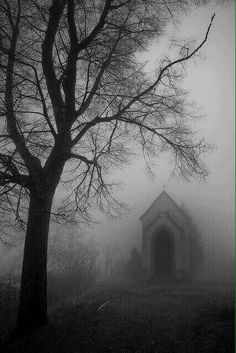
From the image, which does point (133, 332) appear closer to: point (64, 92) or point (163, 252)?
point (64, 92)

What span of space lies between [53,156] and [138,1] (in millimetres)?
5227

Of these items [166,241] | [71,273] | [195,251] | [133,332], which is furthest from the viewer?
[195,251]

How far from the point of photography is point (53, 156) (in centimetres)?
720

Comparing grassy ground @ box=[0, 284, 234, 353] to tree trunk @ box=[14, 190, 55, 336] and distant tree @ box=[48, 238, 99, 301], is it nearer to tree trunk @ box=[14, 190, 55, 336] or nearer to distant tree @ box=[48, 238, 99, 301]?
tree trunk @ box=[14, 190, 55, 336]

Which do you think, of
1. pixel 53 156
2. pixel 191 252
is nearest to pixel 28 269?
pixel 53 156

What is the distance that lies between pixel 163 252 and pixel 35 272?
18.7m

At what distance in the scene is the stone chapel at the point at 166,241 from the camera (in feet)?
70.6

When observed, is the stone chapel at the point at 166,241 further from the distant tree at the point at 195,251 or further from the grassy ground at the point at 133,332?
the grassy ground at the point at 133,332

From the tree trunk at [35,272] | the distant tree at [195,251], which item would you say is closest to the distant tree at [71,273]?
the tree trunk at [35,272]

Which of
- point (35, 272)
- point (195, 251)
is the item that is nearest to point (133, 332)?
point (35, 272)

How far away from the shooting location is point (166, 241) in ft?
76.9

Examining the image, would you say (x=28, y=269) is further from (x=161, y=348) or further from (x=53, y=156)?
(x=161, y=348)

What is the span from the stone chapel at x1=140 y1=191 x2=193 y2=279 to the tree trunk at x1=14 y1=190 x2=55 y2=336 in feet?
54.2

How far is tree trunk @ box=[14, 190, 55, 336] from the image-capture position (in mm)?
6086
